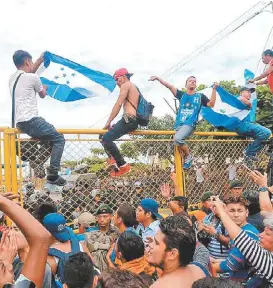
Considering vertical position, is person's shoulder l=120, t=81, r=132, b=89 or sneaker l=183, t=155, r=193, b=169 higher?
person's shoulder l=120, t=81, r=132, b=89

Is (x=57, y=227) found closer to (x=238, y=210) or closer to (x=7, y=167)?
(x=7, y=167)

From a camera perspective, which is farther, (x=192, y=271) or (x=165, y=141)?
(x=165, y=141)

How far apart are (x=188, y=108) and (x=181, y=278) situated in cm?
383

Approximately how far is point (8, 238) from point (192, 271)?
1223 millimetres

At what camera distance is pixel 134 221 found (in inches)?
177

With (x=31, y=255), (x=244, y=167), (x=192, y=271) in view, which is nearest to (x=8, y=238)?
(x=31, y=255)

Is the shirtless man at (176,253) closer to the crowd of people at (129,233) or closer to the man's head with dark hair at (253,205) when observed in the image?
the crowd of people at (129,233)

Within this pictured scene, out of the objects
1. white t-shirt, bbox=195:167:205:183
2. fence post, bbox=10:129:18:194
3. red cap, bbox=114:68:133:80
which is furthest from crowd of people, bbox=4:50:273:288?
white t-shirt, bbox=195:167:205:183

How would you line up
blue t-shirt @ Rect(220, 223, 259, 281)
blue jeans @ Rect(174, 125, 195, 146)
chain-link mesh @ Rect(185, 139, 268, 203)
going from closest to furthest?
blue t-shirt @ Rect(220, 223, 259, 281), blue jeans @ Rect(174, 125, 195, 146), chain-link mesh @ Rect(185, 139, 268, 203)

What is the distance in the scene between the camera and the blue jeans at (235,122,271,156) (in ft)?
22.0

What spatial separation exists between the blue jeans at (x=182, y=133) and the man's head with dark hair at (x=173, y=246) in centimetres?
303

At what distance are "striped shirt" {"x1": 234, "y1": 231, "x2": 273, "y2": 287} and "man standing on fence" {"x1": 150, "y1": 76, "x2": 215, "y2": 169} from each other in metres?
2.91

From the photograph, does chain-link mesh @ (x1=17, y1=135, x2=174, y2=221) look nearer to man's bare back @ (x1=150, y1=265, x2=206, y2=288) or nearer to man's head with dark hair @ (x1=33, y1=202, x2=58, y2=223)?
man's head with dark hair @ (x1=33, y1=202, x2=58, y2=223)

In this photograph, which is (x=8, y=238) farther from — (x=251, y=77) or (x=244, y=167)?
(x=251, y=77)
